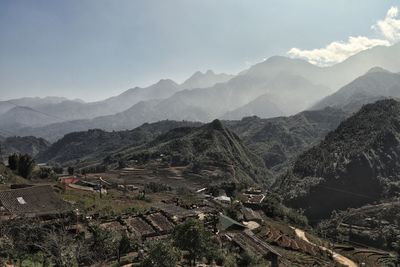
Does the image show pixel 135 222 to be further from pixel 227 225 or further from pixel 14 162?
pixel 14 162

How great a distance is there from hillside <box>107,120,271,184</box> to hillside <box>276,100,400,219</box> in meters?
18.3

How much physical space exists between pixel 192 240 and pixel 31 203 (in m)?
19.0

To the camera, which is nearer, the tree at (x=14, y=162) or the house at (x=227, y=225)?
the house at (x=227, y=225)

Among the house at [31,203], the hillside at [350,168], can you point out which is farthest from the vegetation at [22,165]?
the hillside at [350,168]

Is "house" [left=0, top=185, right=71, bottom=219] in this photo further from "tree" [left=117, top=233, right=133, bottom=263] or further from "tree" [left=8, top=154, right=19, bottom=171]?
"tree" [left=8, top=154, right=19, bottom=171]

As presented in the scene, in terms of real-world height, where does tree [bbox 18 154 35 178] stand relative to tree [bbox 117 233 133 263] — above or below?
above

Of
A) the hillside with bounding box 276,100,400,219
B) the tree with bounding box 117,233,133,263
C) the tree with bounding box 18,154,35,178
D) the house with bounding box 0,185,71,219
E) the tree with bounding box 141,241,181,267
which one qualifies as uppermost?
the tree with bounding box 18,154,35,178

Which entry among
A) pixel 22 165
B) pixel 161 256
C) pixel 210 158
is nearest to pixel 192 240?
pixel 161 256

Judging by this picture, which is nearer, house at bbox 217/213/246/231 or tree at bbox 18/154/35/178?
house at bbox 217/213/246/231

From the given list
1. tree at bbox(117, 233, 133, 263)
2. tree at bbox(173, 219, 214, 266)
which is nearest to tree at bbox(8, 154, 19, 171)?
tree at bbox(117, 233, 133, 263)

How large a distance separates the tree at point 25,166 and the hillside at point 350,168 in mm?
71455

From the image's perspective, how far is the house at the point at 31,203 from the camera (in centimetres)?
3241

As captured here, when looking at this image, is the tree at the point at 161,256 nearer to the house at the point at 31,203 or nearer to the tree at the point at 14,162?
the house at the point at 31,203

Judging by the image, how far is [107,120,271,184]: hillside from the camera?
424 ft
